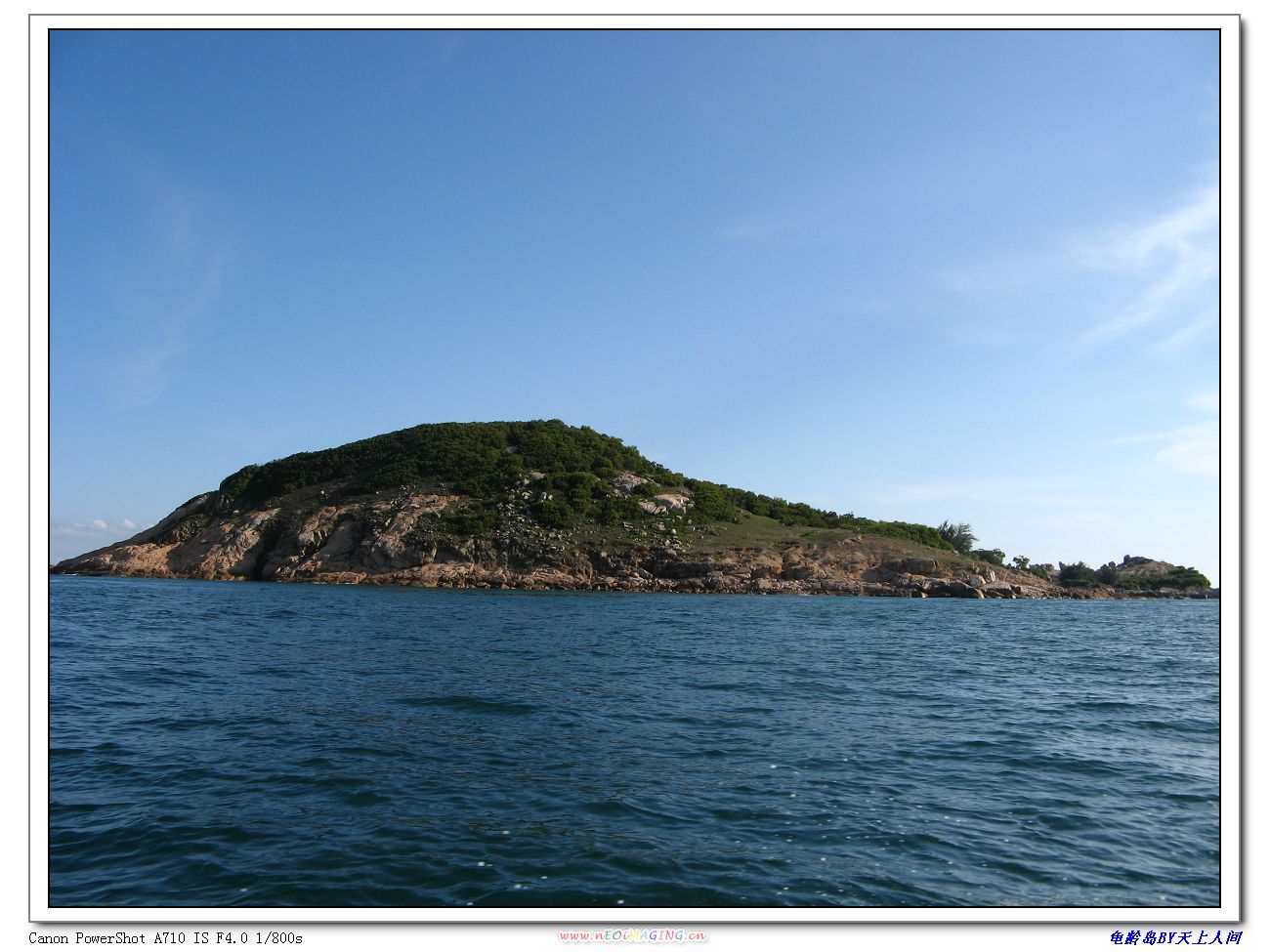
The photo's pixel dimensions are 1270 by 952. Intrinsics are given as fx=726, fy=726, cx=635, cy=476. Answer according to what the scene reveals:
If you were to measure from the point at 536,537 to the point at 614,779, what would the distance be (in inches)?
2759

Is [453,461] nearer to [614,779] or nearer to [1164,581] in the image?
[614,779]

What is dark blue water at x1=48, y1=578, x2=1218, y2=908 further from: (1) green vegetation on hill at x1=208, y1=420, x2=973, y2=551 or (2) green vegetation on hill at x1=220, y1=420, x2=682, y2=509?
(2) green vegetation on hill at x1=220, y1=420, x2=682, y2=509

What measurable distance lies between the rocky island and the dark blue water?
172 ft

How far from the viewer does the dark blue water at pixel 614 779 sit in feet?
25.0

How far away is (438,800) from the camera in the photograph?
973 centimetres

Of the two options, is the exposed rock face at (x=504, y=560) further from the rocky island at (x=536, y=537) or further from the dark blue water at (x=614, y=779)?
the dark blue water at (x=614, y=779)

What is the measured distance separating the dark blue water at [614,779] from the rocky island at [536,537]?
172 ft

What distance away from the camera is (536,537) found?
3152 inches

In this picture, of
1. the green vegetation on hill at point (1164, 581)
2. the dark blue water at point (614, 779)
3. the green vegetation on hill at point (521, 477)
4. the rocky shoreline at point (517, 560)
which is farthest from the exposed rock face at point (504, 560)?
the dark blue water at point (614, 779)
